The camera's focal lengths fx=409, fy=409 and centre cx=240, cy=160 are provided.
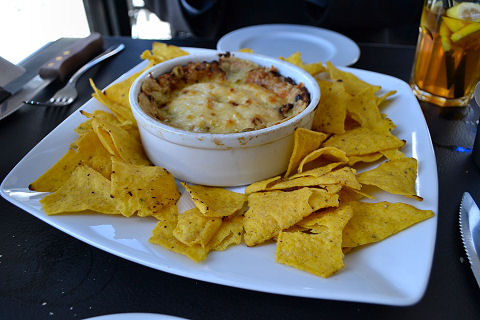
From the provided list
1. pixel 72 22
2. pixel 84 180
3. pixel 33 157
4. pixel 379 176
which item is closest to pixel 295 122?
pixel 379 176

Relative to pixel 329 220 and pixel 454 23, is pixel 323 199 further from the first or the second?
pixel 454 23

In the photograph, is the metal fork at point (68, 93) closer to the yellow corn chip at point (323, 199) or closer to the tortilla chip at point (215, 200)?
the tortilla chip at point (215, 200)

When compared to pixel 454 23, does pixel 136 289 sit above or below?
below

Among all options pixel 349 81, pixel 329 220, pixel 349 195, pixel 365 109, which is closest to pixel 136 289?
pixel 329 220

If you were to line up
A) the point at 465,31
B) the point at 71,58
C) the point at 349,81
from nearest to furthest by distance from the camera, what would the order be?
the point at 465,31
the point at 349,81
the point at 71,58

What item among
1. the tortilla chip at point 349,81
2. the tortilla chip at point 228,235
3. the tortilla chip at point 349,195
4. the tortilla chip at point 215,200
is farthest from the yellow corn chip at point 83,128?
the tortilla chip at point 349,81

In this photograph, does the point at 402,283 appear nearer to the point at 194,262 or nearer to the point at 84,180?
the point at 194,262

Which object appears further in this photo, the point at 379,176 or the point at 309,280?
the point at 379,176
